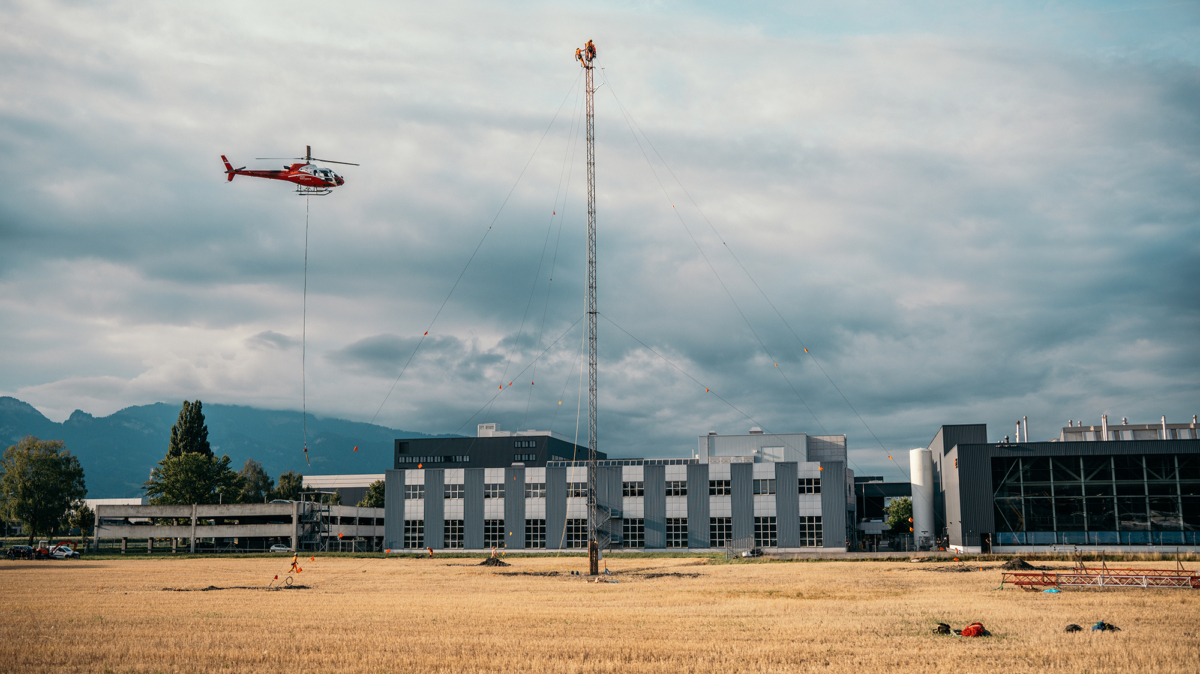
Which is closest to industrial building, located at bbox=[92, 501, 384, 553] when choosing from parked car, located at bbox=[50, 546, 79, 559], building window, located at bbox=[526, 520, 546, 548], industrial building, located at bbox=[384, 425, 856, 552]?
industrial building, located at bbox=[384, 425, 856, 552]

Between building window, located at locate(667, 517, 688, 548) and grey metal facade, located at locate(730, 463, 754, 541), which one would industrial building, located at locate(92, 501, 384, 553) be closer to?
building window, located at locate(667, 517, 688, 548)

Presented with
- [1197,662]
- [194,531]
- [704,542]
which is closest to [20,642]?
[1197,662]

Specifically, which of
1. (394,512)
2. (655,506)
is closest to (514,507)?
(394,512)

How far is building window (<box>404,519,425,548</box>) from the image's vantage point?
118 meters

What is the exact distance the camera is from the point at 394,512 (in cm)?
11919

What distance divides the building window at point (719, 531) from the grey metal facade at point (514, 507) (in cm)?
2489

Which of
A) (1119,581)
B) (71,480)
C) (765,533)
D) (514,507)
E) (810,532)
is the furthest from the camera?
(71,480)

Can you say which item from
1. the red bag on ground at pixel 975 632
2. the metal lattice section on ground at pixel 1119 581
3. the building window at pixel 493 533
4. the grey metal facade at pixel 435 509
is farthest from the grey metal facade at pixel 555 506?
the red bag on ground at pixel 975 632

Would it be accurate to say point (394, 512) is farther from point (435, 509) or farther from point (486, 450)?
point (486, 450)

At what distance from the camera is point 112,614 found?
35.9 m

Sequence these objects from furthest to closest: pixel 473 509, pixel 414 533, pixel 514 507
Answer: pixel 414 533
pixel 473 509
pixel 514 507

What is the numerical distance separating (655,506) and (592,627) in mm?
80678

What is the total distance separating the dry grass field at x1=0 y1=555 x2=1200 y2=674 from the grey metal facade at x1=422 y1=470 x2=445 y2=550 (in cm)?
6200

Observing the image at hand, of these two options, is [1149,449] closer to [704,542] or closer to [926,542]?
[926,542]
